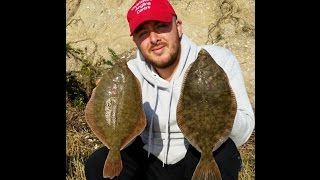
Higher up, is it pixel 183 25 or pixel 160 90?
pixel 183 25

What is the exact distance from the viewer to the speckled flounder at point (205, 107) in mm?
2250

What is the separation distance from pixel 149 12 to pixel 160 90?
0.44m

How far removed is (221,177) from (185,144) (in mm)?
350

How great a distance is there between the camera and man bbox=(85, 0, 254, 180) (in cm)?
269

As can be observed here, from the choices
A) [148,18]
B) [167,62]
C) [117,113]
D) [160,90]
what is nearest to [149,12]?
[148,18]

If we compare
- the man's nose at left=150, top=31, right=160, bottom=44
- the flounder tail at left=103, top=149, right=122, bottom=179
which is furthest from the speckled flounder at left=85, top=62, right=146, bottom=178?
the man's nose at left=150, top=31, right=160, bottom=44

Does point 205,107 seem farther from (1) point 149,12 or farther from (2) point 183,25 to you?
(2) point 183,25

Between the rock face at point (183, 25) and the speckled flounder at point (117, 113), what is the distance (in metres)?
2.64

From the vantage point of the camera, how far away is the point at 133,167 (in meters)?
2.70

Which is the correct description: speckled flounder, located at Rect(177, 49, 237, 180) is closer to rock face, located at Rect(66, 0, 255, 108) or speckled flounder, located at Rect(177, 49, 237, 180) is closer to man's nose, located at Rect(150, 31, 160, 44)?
man's nose, located at Rect(150, 31, 160, 44)

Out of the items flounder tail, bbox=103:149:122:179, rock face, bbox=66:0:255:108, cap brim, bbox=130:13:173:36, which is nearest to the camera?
flounder tail, bbox=103:149:122:179

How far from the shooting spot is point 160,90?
9.20 feet

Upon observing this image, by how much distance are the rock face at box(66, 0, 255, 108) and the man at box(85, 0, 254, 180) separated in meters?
2.10

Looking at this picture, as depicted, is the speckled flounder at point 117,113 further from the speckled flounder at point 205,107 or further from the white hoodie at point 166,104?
→ the white hoodie at point 166,104
